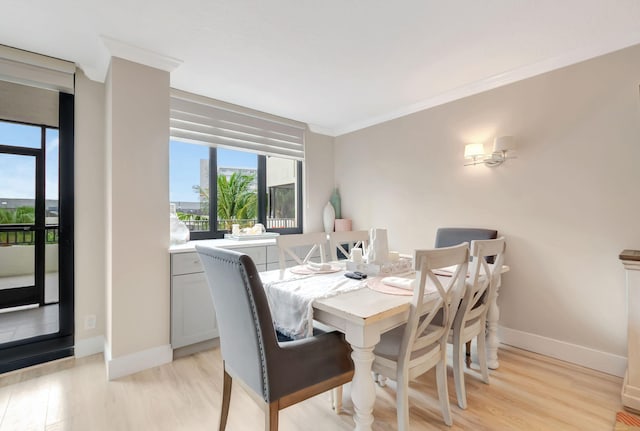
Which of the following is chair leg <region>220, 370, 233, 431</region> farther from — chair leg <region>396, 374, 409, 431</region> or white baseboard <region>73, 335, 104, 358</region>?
white baseboard <region>73, 335, 104, 358</region>

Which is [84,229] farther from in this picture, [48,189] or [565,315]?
[565,315]

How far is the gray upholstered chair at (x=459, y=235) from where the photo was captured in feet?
8.60

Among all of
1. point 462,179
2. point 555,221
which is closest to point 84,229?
point 462,179

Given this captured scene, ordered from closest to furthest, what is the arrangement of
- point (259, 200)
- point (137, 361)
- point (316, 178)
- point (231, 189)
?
point (137, 361) < point (231, 189) < point (259, 200) < point (316, 178)

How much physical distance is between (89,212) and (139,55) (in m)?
1.34

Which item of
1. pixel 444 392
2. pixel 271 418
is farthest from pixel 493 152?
pixel 271 418

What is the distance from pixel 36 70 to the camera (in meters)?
2.22

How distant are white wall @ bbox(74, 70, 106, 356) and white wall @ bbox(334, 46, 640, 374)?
3061mm

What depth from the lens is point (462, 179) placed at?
2910 millimetres

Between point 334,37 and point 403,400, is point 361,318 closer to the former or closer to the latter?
point 403,400

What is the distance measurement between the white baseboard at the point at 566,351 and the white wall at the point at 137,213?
2.92 m

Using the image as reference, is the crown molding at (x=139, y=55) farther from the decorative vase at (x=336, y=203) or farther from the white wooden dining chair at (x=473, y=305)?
the white wooden dining chair at (x=473, y=305)

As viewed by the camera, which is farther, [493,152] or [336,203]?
[336,203]

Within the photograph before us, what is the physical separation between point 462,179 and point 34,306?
4.26 metres
